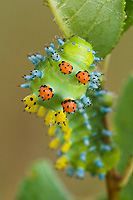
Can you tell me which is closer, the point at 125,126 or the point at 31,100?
the point at 31,100

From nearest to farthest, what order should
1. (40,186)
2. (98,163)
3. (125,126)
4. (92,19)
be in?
(92,19) < (98,163) < (125,126) < (40,186)

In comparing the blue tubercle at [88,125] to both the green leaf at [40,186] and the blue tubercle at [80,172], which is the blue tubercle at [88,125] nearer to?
the blue tubercle at [80,172]

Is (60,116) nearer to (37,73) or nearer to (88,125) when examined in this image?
(37,73)

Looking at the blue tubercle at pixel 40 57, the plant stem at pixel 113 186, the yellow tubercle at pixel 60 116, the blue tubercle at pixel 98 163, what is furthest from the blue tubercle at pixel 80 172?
the blue tubercle at pixel 40 57

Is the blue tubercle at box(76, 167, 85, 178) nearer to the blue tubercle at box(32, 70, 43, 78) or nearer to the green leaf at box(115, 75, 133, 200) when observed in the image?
A: the green leaf at box(115, 75, 133, 200)

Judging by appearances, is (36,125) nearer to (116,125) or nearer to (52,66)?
(116,125)

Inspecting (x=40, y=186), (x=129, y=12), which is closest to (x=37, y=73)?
(x=129, y=12)

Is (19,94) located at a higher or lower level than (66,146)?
higher

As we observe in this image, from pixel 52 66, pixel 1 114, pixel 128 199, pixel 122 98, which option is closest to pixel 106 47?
pixel 52 66
